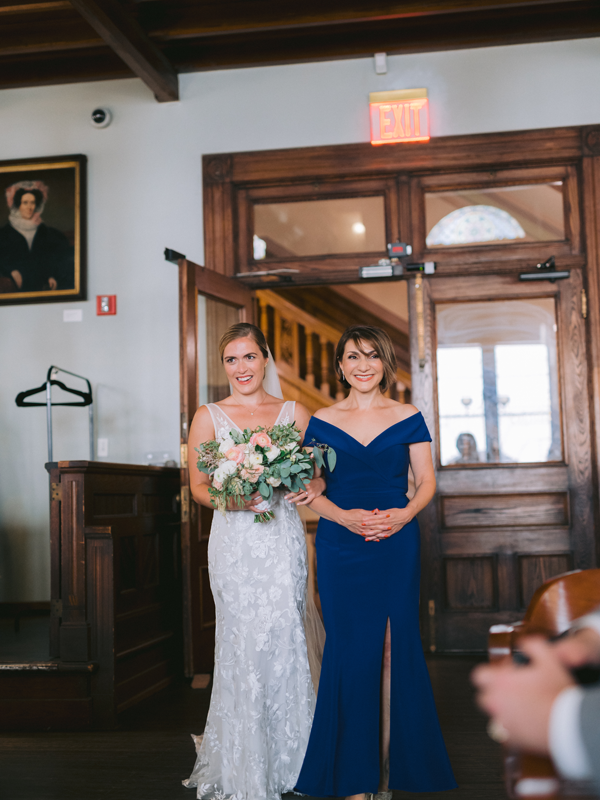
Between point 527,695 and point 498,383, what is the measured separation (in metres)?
4.52

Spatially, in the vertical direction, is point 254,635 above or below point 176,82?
below

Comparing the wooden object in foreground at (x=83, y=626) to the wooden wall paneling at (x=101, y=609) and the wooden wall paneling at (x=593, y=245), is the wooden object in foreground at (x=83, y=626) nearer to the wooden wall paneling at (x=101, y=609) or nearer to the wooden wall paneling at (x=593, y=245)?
the wooden wall paneling at (x=101, y=609)

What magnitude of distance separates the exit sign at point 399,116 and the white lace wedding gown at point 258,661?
3.38 metres

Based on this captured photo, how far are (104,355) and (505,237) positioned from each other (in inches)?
122

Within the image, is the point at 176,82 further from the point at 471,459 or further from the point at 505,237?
the point at 471,459

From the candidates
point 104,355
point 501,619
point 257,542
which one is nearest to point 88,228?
point 104,355

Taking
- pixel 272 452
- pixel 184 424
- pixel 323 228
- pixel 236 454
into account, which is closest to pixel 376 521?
pixel 272 452

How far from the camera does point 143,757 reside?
306 cm

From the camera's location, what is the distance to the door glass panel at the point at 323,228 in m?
5.21

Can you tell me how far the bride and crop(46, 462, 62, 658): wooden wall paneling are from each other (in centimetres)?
127

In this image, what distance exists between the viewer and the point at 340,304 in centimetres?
826

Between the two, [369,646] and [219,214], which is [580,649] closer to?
[369,646]

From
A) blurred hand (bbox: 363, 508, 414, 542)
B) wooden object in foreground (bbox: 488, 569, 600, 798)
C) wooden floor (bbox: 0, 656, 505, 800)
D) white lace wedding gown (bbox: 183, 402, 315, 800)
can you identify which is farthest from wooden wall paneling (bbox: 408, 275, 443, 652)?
wooden object in foreground (bbox: 488, 569, 600, 798)

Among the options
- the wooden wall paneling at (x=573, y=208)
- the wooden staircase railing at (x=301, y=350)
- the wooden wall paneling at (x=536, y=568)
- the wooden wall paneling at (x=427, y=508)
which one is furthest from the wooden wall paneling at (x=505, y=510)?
the wooden staircase railing at (x=301, y=350)
